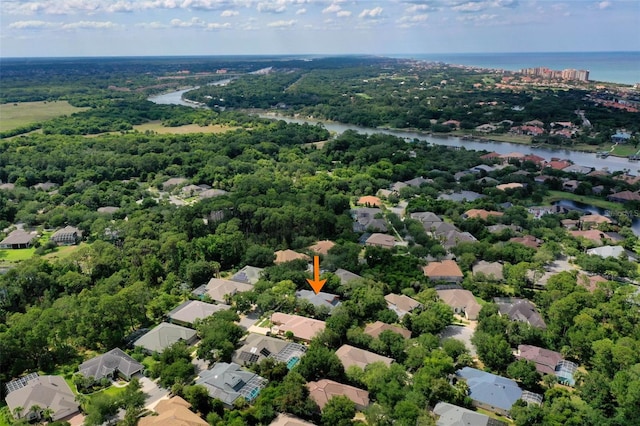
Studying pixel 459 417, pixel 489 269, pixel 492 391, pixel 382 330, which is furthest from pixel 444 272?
pixel 459 417

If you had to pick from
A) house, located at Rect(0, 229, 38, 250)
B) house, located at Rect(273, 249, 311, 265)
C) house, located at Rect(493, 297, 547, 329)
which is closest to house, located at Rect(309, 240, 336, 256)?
house, located at Rect(273, 249, 311, 265)

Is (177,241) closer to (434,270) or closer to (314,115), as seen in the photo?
(434,270)

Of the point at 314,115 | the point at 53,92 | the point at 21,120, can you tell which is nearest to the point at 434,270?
the point at 314,115

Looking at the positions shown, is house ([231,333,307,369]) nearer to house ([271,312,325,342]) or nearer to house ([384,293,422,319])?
house ([271,312,325,342])

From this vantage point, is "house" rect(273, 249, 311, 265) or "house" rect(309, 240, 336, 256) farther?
"house" rect(309, 240, 336, 256)

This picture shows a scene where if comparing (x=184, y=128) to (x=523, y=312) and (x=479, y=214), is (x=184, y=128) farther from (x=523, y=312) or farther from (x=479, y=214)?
(x=523, y=312)

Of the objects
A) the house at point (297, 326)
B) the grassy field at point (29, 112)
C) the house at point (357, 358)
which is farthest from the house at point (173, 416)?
the grassy field at point (29, 112)

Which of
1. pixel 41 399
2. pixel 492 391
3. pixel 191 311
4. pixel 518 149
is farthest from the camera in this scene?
pixel 518 149
